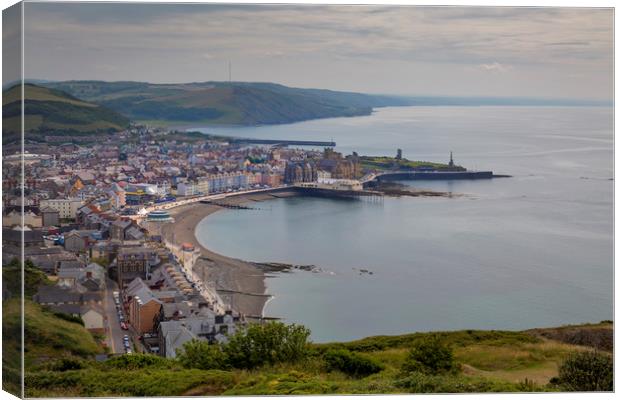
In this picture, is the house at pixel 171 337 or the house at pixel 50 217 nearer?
the house at pixel 171 337

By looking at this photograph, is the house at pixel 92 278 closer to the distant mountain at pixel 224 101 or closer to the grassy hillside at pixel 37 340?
the grassy hillside at pixel 37 340

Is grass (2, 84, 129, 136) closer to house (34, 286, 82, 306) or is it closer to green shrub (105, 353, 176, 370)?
house (34, 286, 82, 306)

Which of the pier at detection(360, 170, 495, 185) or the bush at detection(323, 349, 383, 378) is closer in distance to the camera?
the bush at detection(323, 349, 383, 378)

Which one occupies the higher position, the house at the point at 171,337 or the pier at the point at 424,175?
the pier at the point at 424,175

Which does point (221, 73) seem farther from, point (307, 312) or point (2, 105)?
point (2, 105)

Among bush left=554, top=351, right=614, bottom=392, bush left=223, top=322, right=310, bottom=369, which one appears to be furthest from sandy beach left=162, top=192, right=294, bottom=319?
bush left=554, top=351, right=614, bottom=392

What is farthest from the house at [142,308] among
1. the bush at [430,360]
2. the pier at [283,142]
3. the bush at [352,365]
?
the pier at [283,142]

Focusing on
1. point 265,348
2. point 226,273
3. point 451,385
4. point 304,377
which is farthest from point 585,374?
point 226,273
